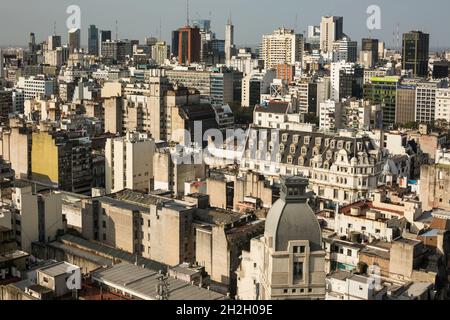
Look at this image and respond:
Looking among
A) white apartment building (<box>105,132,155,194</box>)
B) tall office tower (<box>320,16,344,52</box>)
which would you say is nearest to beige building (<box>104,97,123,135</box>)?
Answer: white apartment building (<box>105,132,155,194</box>)

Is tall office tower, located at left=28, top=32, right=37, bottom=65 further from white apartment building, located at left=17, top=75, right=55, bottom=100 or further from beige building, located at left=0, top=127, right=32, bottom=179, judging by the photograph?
beige building, located at left=0, top=127, right=32, bottom=179

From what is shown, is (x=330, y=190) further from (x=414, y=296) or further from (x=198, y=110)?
(x=198, y=110)

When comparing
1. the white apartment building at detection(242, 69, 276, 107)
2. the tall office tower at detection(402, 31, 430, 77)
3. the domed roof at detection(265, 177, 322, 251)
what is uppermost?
the tall office tower at detection(402, 31, 430, 77)

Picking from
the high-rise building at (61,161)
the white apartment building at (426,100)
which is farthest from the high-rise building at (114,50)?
the high-rise building at (61,161)

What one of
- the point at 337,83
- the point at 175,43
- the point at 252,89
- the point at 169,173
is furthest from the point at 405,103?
the point at 175,43
